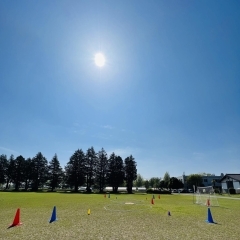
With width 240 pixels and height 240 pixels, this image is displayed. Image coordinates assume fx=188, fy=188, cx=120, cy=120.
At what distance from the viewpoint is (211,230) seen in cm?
994

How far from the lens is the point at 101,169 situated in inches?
3049

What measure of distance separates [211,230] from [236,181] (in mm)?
64543

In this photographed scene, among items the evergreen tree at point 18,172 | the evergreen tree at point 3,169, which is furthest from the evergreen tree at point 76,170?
the evergreen tree at point 3,169

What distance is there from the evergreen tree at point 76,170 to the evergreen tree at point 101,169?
568 centimetres

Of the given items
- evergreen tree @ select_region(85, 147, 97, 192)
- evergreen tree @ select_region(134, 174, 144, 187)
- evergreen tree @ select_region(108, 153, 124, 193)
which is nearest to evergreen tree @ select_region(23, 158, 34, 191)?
evergreen tree @ select_region(85, 147, 97, 192)

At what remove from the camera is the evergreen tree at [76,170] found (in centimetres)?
7406

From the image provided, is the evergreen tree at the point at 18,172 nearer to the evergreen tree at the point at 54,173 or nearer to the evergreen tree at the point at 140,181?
the evergreen tree at the point at 54,173

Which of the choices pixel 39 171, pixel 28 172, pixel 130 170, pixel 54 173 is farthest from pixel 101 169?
pixel 28 172

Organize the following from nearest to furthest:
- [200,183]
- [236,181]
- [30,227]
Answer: [30,227] < [236,181] < [200,183]

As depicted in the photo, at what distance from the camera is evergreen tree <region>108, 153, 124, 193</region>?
247ft

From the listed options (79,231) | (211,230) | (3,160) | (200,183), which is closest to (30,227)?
(79,231)

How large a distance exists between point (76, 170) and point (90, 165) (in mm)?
5829

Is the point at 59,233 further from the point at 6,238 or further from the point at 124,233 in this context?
the point at 124,233

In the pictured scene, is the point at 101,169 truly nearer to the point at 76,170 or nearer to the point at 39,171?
the point at 76,170
